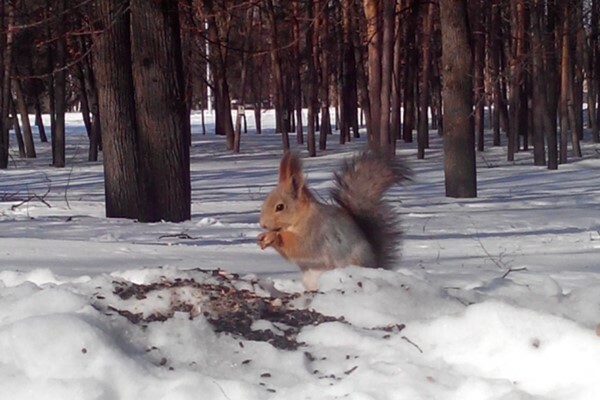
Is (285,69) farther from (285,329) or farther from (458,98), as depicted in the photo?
(285,329)

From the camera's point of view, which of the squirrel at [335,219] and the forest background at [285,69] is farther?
the forest background at [285,69]

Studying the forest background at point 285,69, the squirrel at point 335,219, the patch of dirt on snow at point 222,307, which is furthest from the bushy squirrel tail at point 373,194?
the patch of dirt on snow at point 222,307

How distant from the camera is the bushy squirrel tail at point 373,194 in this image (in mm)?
5359

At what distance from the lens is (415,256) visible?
8.27m

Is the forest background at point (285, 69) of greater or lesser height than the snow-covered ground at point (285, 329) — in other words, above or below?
above

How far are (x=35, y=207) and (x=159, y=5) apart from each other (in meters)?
3.80

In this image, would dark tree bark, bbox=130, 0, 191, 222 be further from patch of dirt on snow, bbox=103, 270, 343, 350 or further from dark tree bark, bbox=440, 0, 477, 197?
patch of dirt on snow, bbox=103, 270, 343, 350

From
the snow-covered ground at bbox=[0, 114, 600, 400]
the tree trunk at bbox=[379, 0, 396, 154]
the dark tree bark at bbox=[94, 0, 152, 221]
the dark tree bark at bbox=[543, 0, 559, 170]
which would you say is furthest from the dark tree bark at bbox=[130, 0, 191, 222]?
Answer: the dark tree bark at bbox=[543, 0, 559, 170]

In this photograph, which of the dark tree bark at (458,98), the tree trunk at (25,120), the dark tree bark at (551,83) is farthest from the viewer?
the tree trunk at (25,120)

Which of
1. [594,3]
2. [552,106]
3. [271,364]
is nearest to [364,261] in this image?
[271,364]

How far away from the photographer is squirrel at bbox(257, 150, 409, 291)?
16.7ft

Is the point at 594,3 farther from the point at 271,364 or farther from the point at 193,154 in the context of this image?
the point at 271,364

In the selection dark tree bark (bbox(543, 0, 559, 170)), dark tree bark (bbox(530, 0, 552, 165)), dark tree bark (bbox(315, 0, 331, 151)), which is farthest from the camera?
dark tree bark (bbox(315, 0, 331, 151))

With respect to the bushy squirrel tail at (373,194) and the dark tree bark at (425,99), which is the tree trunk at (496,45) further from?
the bushy squirrel tail at (373,194)
